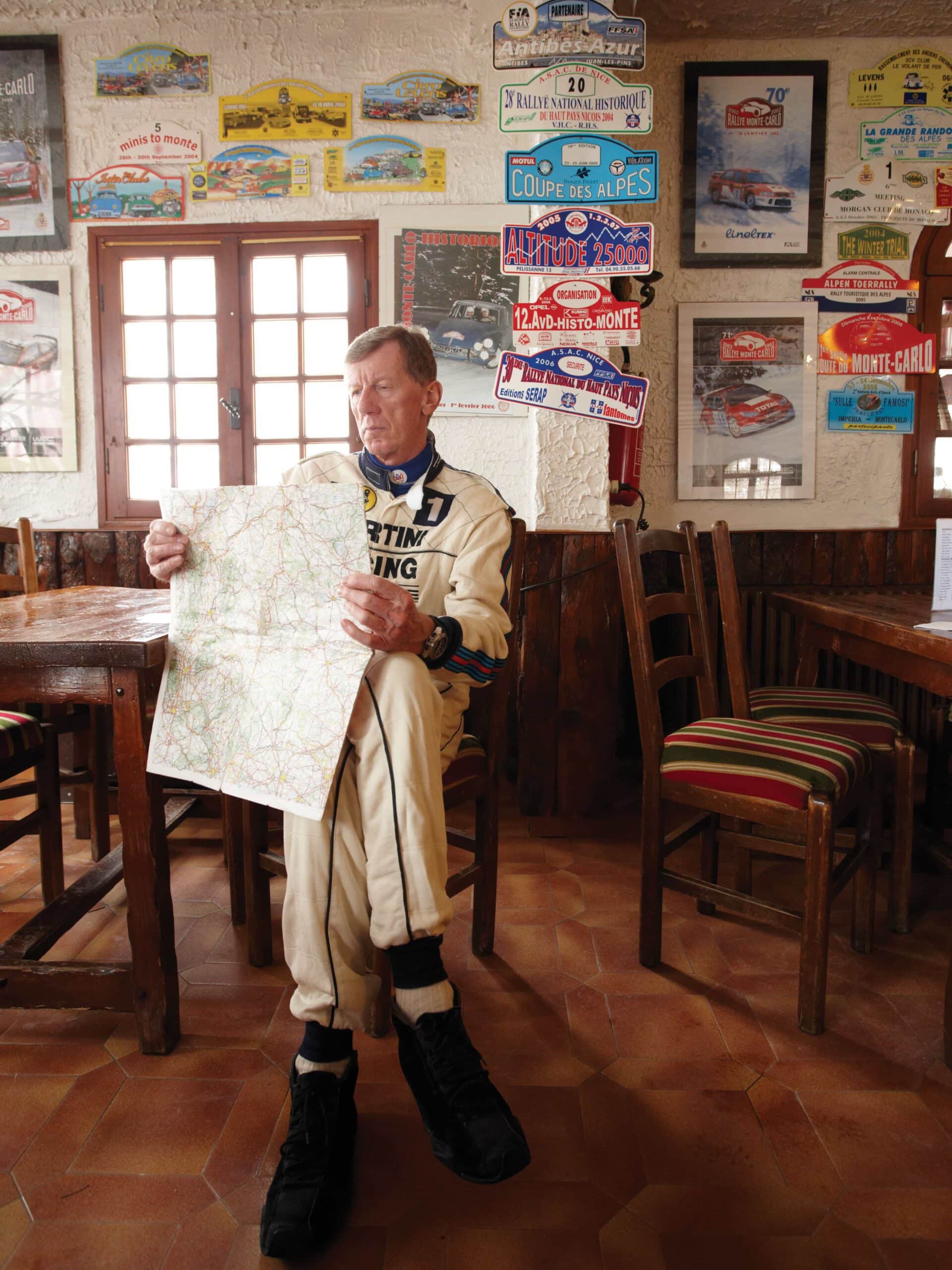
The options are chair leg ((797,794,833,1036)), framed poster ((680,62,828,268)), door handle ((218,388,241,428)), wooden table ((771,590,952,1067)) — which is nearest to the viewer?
chair leg ((797,794,833,1036))

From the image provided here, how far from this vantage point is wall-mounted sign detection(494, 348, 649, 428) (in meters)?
2.75

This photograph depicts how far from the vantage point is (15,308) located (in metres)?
3.41

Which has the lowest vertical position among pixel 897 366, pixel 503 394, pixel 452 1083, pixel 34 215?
pixel 452 1083

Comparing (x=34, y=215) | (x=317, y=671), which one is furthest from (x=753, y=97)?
(x=317, y=671)

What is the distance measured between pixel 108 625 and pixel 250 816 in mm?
537

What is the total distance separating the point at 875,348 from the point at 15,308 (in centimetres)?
381

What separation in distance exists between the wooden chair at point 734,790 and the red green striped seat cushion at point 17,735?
1.48 metres

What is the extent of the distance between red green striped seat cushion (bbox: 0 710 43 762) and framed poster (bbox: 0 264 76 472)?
1983 mm

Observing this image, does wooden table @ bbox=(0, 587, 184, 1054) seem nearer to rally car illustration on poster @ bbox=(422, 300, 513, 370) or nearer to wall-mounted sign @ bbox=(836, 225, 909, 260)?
rally car illustration on poster @ bbox=(422, 300, 513, 370)

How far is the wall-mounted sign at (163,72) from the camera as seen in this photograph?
3268mm

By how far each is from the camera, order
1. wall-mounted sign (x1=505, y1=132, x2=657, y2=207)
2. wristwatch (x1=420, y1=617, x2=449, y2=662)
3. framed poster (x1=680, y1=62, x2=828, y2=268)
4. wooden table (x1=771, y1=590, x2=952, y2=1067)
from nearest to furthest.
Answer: wristwatch (x1=420, y1=617, x2=449, y2=662)
wooden table (x1=771, y1=590, x2=952, y2=1067)
wall-mounted sign (x1=505, y1=132, x2=657, y2=207)
framed poster (x1=680, y1=62, x2=828, y2=268)

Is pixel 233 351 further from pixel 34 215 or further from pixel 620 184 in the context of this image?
pixel 620 184

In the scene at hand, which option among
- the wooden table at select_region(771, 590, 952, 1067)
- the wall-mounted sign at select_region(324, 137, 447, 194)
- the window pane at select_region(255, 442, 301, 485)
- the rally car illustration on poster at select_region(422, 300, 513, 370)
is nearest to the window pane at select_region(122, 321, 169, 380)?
the window pane at select_region(255, 442, 301, 485)

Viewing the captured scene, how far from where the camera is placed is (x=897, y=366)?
340cm
